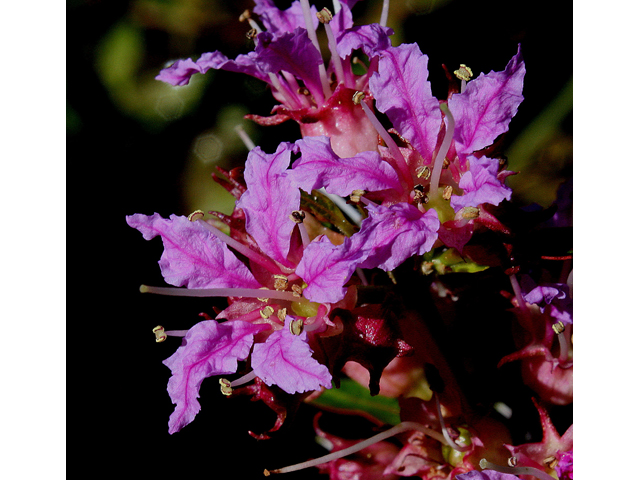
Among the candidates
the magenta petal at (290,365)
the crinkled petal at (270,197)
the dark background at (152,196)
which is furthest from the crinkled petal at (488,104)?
the dark background at (152,196)

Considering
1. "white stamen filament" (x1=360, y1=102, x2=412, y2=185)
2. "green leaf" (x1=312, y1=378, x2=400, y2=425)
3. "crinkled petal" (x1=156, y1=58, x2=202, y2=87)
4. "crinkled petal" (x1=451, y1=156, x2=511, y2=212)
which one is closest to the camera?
"crinkled petal" (x1=451, y1=156, x2=511, y2=212)

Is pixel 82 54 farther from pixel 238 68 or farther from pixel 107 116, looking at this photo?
pixel 238 68

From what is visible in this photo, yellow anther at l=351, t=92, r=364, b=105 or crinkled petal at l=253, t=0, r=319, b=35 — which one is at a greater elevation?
crinkled petal at l=253, t=0, r=319, b=35

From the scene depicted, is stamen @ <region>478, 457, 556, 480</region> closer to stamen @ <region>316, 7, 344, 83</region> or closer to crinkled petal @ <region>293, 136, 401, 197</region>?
crinkled petal @ <region>293, 136, 401, 197</region>

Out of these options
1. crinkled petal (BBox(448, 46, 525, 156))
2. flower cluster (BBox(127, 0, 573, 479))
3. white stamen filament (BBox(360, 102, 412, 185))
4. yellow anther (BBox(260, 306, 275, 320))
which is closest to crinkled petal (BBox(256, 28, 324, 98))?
flower cluster (BBox(127, 0, 573, 479))

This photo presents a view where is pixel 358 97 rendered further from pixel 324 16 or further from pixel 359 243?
→ pixel 359 243

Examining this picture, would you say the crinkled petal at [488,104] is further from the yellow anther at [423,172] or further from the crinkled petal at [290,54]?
the crinkled petal at [290,54]
